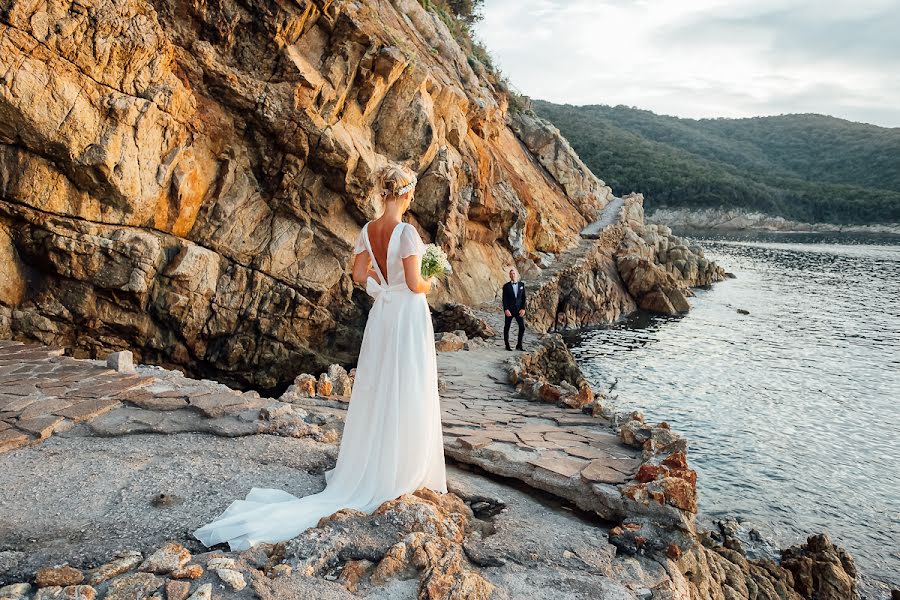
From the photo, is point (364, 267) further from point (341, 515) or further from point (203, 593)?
point (203, 593)

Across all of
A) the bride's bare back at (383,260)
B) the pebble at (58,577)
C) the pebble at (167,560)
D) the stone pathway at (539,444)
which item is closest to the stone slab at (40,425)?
the pebble at (58,577)

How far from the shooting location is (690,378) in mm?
17828

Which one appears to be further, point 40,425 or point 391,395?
point 40,425

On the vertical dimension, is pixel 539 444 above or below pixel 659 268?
below

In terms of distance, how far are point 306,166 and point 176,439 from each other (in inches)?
373

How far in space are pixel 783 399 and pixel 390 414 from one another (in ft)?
47.7

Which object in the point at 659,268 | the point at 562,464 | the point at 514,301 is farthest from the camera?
the point at 659,268

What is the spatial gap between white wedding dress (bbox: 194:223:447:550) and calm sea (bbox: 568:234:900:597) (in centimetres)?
674

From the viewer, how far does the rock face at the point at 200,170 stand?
10.4 m

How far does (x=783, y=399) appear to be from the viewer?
16.0m

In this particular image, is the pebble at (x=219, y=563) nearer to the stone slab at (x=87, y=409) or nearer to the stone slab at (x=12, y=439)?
the stone slab at (x=12, y=439)

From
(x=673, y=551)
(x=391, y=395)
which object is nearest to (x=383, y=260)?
(x=391, y=395)

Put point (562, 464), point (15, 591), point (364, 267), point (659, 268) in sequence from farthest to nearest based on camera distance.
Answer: point (659, 268) < point (562, 464) < point (364, 267) < point (15, 591)

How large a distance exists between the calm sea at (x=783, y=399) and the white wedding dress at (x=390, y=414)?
22.1 ft
